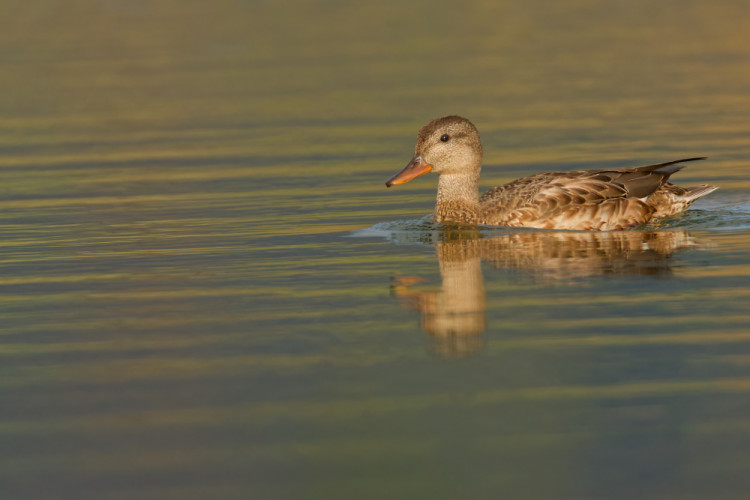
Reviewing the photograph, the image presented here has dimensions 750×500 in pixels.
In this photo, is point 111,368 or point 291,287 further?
point 291,287

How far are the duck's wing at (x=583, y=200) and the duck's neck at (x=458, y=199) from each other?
361mm

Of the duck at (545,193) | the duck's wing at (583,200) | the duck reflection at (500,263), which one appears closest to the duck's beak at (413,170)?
the duck at (545,193)

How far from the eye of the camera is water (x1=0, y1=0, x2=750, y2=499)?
6684 millimetres

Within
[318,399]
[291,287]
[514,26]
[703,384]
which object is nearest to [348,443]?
[318,399]

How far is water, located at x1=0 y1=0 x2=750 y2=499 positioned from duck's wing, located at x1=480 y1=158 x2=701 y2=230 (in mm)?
254

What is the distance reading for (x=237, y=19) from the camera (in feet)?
135

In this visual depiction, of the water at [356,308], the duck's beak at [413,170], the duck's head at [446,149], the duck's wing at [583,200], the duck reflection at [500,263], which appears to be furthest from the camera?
the duck's head at [446,149]

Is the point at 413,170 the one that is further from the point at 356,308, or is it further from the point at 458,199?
the point at 356,308

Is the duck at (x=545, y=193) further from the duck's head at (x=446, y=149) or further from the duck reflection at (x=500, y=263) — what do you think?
the duck reflection at (x=500, y=263)

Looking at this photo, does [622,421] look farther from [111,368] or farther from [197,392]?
[111,368]

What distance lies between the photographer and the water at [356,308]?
6.68 meters

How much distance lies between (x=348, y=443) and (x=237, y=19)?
35539 mm

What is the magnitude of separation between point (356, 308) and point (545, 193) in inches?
159

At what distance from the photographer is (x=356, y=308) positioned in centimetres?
998
